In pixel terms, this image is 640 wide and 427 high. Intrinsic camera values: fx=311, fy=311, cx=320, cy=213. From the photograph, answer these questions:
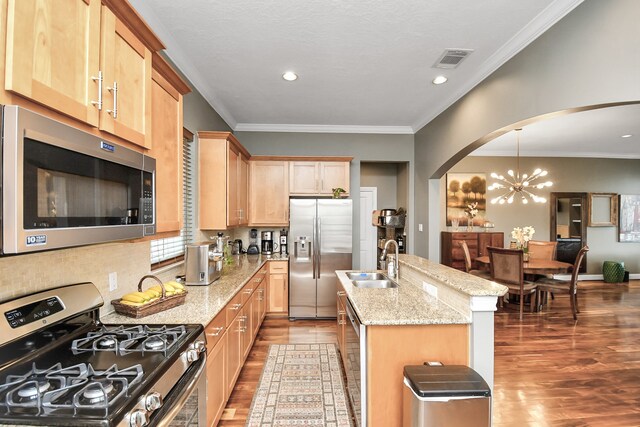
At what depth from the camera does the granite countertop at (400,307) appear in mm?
1879

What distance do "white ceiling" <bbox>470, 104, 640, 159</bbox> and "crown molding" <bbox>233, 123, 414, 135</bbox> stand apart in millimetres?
2108

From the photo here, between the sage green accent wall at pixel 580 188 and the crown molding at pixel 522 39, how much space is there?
390cm

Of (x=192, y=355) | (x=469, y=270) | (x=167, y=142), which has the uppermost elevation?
(x=167, y=142)

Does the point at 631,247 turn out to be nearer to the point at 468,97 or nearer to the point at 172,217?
the point at 468,97

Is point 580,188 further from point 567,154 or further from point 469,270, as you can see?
point 469,270

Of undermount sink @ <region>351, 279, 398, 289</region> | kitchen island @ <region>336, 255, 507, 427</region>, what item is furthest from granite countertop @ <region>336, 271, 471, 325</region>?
undermount sink @ <region>351, 279, 398, 289</region>

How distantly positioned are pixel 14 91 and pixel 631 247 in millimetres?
10475

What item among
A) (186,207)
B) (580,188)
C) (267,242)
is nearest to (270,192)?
(267,242)

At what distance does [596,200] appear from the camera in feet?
23.7

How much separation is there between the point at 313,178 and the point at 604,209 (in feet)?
23.5

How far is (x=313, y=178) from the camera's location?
16.1 ft

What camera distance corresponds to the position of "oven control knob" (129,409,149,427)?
1.00 metres

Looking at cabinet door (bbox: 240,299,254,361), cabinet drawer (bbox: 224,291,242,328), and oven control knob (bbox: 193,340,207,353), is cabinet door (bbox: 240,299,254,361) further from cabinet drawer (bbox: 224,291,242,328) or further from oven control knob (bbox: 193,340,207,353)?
oven control knob (bbox: 193,340,207,353)

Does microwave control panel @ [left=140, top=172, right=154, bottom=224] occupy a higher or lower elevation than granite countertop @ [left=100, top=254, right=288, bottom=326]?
higher
